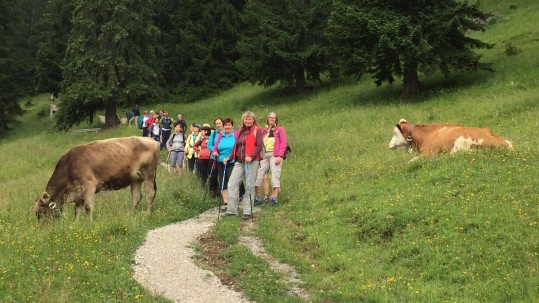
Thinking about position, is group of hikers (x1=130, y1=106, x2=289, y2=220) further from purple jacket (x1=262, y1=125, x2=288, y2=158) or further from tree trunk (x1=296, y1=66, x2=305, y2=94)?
tree trunk (x1=296, y1=66, x2=305, y2=94)

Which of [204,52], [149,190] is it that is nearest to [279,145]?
[149,190]

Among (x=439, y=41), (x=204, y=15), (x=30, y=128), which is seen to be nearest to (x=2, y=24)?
(x=30, y=128)

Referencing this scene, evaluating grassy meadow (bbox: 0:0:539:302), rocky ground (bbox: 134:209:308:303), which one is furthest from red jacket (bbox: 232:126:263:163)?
rocky ground (bbox: 134:209:308:303)

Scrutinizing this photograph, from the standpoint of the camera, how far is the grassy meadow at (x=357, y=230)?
659 cm

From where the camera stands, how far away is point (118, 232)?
921 cm

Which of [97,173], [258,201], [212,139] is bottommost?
[258,201]

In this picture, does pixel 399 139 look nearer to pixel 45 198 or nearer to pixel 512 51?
pixel 45 198

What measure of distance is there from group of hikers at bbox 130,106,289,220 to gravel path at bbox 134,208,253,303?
175 cm

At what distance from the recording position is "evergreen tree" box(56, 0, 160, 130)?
3216cm

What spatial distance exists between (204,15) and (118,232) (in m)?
39.2

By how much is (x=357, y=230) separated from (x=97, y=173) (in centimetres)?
579

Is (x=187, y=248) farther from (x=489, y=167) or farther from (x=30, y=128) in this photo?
(x=30, y=128)

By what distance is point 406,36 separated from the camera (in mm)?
19953

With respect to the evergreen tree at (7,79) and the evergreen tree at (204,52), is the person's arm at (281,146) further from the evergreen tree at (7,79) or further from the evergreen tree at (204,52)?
the evergreen tree at (7,79)
